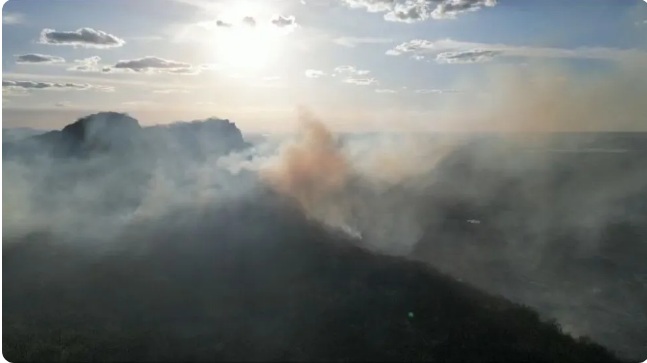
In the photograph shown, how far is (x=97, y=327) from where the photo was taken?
4.75 metres

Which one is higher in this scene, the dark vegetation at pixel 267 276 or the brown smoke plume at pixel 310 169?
the brown smoke plume at pixel 310 169

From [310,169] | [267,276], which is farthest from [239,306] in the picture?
[310,169]

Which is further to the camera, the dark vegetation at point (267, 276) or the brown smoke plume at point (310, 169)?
the brown smoke plume at point (310, 169)

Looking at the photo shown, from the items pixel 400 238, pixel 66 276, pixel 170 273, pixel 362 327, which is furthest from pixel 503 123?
pixel 66 276

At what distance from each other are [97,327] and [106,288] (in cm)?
37

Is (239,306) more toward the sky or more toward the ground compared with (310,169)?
more toward the ground

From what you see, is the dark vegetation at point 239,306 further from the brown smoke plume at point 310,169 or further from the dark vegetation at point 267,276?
the brown smoke plume at point 310,169

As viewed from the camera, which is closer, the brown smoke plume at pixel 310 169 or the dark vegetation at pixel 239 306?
the dark vegetation at pixel 239 306

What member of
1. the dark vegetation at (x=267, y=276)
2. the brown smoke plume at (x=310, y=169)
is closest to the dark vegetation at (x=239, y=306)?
the dark vegetation at (x=267, y=276)

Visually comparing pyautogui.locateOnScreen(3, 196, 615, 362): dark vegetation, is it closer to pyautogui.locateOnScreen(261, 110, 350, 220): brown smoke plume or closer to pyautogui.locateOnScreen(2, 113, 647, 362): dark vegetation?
pyautogui.locateOnScreen(2, 113, 647, 362): dark vegetation

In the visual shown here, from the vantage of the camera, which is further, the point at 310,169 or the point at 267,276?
the point at 310,169

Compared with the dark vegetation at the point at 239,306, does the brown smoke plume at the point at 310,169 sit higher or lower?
higher

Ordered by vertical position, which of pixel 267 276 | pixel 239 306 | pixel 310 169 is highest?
pixel 310 169

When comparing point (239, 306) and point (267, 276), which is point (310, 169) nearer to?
point (267, 276)
